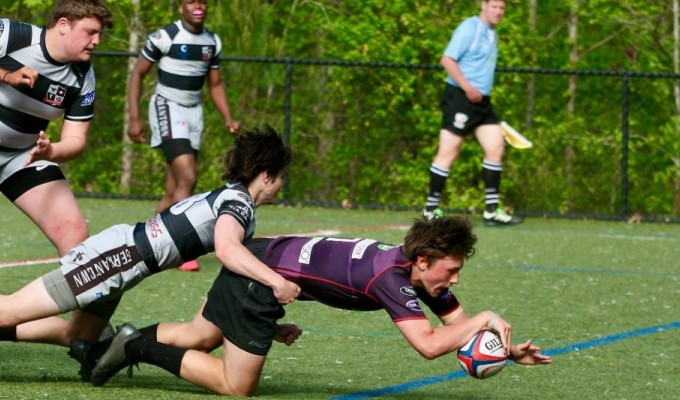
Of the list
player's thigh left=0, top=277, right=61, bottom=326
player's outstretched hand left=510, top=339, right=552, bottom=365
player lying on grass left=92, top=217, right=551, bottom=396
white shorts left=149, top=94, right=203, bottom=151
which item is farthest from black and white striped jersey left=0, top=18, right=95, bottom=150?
white shorts left=149, top=94, right=203, bottom=151

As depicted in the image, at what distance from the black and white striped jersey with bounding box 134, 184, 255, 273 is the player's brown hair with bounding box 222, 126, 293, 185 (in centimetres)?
8

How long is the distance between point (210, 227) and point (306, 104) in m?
12.2

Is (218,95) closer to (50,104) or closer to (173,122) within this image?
(173,122)

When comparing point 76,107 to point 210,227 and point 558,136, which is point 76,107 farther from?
point 558,136

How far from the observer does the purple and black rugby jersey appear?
5.86m

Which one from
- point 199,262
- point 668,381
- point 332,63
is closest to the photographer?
point 668,381

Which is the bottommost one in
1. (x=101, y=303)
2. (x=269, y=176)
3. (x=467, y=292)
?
(x=467, y=292)

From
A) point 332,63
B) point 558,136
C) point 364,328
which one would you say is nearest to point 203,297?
point 364,328

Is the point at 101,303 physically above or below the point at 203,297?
above

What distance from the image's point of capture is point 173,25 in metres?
11.4

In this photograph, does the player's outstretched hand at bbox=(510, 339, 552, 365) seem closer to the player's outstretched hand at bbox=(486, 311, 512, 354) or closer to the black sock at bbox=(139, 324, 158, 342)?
the player's outstretched hand at bbox=(486, 311, 512, 354)

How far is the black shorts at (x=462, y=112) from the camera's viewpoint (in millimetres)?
14117

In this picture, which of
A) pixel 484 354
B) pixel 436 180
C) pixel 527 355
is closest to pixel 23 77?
pixel 484 354

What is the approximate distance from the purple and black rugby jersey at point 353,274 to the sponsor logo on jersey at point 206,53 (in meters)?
5.24
